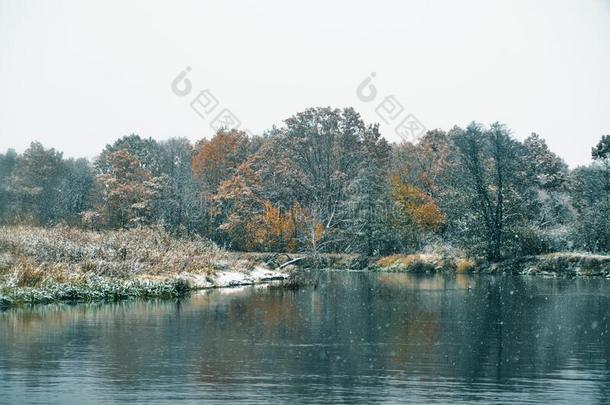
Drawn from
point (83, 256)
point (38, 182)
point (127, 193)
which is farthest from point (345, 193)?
point (83, 256)

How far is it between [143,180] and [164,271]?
43.1 meters

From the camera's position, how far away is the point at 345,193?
256 ft

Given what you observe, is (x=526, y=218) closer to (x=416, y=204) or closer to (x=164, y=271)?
(x=416, y=204)

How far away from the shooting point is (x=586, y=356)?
64.4 feet

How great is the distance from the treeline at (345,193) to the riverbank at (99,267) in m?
19.2

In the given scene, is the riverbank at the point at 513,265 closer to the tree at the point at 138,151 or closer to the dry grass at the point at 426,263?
the dry grass at the point at 426,263

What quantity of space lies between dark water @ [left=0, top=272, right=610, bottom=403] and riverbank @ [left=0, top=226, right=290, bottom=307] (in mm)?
1973

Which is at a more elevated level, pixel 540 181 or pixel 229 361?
pixel 540 181

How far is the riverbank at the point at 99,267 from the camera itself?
30.2 m

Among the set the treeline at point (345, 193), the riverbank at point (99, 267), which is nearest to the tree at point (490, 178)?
the treeline at point (345, 193)

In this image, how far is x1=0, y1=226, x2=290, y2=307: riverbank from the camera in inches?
1191

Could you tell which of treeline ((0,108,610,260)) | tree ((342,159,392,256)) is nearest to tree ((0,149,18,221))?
treeline ((0,108,610,260))

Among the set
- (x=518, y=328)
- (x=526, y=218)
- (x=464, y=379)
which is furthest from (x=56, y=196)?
(x=464, y=379)

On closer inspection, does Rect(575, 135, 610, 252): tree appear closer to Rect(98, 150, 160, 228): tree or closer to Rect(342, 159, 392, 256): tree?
Rect(342, 159, 392, 256): tree
